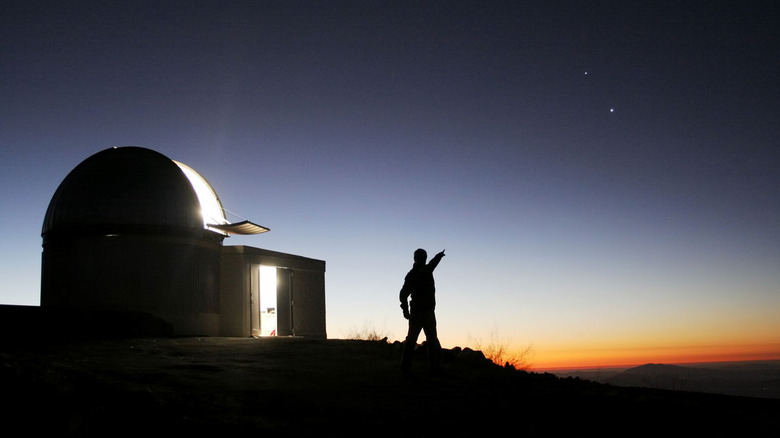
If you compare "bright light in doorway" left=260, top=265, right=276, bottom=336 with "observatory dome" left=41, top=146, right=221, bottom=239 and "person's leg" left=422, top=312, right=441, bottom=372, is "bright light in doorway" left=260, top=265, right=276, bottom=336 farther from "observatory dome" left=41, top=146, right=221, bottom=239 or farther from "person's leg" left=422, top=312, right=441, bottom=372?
"person's leg" left=422, top=312, right=441, bottom=372

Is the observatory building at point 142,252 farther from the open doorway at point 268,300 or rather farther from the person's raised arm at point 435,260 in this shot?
the person's raised arm at point 435,260

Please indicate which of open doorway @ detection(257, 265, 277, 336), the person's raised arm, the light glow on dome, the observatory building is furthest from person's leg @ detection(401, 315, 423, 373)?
the light glow on dome

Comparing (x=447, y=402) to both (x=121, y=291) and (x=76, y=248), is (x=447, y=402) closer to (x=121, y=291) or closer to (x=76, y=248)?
(x=121, y=291)

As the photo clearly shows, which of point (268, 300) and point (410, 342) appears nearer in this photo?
point (410, 342)

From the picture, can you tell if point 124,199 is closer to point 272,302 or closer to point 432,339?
point 272,302

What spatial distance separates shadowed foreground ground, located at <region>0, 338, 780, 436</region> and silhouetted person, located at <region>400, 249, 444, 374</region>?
47 cm

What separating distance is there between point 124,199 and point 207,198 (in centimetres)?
383

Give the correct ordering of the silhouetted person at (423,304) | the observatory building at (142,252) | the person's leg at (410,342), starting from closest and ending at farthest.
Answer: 1. the person's leg at (410,342)
2. the silhouetted person at (423,304)
3. the observatory building at (142,252)

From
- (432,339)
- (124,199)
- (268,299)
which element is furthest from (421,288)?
(268,299)

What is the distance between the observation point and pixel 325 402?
674 centimetres

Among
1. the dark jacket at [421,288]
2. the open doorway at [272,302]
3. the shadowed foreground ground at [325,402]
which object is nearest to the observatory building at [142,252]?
the open doorway at [272,302]

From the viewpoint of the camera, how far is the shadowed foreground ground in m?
5.05

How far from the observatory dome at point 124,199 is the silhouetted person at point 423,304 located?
9839 mm

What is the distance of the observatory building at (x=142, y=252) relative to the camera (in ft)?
54.7
